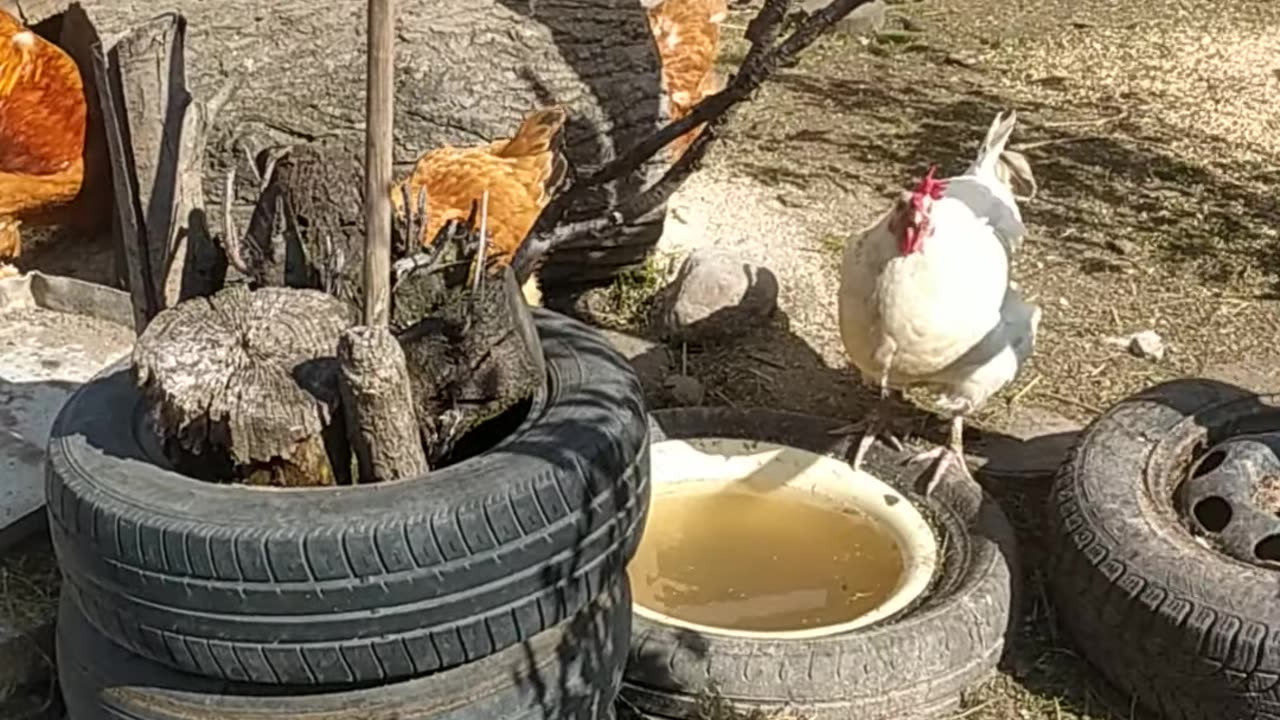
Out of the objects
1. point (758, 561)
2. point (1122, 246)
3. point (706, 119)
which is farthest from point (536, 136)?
point (1122, 246)

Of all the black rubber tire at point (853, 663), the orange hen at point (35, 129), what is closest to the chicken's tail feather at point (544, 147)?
the black rubber tire at point (853, 663)

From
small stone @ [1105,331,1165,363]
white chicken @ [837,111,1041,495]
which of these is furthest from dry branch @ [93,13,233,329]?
small stone @ [1105,331,1165,363]

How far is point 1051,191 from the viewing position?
646cm

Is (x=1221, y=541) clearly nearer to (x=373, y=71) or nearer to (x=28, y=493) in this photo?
(x=373, y=71)

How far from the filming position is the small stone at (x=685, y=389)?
4746 millimetres

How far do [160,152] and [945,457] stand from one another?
209 cm

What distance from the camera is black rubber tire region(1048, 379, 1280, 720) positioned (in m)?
3.33

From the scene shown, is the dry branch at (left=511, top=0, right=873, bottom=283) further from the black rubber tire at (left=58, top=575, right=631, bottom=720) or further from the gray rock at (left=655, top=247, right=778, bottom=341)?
the black rubber tire at (left=58, top=575, right=631, bottom=720)

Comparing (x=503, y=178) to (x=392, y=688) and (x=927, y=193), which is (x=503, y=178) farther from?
(x=392, y=688)

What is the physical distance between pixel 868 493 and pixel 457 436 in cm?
151

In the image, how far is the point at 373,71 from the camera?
8.89 feet

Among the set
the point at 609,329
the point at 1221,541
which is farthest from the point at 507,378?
the point at 609,329

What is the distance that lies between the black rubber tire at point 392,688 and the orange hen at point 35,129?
2710 mm

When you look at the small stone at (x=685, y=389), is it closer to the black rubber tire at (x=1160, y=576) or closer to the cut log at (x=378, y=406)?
the black rubber tire at (x=1160, y=576)
